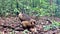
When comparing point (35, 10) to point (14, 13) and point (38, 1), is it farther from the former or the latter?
point (14, 13)

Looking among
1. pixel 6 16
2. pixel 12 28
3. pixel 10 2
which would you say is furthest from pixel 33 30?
pixel 10 2

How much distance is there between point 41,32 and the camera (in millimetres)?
8625

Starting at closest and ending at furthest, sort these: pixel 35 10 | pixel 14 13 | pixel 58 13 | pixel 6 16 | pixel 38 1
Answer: pixel 6 16, pixel 14 13, pixel 35 10, pixel 38 1, pixel 58 13

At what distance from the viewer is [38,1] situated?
1652cm

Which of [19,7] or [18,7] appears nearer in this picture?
[18,7]

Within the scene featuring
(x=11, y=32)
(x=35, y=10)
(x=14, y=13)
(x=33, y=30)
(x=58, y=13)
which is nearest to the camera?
(x=11, y=32)

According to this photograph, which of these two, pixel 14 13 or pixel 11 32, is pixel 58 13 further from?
pixel 11 32

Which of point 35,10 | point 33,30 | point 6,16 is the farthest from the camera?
point 35,10

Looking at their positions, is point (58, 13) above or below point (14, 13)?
below

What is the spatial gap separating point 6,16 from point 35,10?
13.8 ft

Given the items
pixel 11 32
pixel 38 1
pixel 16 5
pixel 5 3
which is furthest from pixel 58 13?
pixel 11 32

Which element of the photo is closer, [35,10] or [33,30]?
[33,30]

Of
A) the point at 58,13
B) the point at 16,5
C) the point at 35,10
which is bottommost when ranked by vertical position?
the point at 58,13

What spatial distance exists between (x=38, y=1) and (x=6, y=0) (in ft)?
16.6
